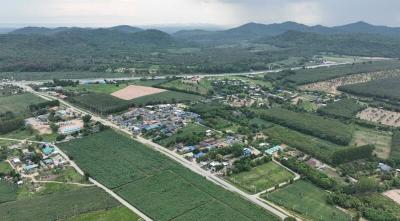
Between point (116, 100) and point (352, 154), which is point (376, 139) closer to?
point (352, 154)

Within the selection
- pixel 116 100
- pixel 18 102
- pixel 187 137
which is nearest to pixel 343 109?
pixel 187 137

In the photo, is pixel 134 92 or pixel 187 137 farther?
pixel 134 92

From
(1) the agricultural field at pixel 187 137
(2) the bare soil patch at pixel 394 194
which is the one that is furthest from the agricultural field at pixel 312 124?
(1) the agricultural field at pixel 187 137

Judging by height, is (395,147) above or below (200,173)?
above

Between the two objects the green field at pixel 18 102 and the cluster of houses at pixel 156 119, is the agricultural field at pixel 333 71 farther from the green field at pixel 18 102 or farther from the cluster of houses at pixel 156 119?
the green field at pixel 18 102

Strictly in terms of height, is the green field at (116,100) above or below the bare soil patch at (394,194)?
above

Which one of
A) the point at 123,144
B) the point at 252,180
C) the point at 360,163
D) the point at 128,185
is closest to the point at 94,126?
the point at 123,144
